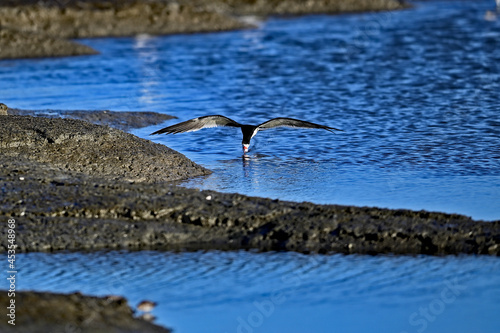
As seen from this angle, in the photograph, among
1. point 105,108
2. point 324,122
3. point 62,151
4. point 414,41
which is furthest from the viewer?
point 414,41

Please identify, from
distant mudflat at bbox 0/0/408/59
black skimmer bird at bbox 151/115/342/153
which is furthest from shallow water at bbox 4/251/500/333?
distant mudflat at bbox 0/0/408/59

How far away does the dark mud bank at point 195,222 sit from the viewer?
7684mm

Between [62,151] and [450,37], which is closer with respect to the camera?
[62,151]

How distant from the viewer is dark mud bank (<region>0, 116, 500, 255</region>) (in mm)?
7684

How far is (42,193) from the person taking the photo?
28.2ft

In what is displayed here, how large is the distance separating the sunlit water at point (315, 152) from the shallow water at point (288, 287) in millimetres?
17

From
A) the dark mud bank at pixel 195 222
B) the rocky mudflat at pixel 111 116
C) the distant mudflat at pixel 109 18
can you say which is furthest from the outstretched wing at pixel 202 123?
the distant mudflat at pixel 109 18

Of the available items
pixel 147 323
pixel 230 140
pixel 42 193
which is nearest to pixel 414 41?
pixel 230 140

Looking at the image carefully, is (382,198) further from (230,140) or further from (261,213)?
(230,140)

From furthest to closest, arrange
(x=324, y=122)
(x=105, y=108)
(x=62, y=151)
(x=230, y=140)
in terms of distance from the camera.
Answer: (x=105, y=108)
(x=324, y=122)
(x=230, y=140)
(x=62, y=151)

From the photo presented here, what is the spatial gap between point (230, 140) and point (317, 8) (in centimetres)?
2437

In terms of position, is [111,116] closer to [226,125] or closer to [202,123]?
[202,123]

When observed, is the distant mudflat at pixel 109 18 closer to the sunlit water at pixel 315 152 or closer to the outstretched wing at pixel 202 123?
the sunlit water at pixel 315 152

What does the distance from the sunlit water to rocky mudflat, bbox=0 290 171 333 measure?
365mm
